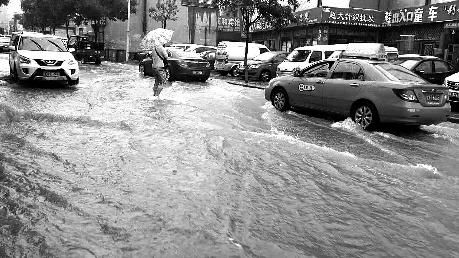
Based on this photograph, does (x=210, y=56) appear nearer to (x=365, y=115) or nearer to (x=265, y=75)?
(x=265, y=75)

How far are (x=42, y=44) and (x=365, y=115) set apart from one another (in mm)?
10626

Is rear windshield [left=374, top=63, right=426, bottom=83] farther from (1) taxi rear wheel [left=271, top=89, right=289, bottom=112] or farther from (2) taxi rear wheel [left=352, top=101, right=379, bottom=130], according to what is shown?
(1) taxi rear wheel [left=271, top=89, right=289, bottom=112]

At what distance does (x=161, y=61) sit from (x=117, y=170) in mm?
7467

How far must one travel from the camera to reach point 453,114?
41.5 ft

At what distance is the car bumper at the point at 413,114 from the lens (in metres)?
8.80

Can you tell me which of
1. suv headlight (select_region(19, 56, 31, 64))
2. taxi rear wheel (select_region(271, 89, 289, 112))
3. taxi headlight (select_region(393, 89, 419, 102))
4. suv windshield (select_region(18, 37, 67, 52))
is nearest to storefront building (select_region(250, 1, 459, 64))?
taxi rear wheel (select_region(271, 89, 289, 112))

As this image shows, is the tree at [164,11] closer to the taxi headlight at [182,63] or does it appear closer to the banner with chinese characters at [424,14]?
the banner with chinese characters at [424,14]

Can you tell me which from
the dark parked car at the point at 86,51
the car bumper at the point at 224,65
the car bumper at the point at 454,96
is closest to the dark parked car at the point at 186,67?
the car bumper at the point at 224,65

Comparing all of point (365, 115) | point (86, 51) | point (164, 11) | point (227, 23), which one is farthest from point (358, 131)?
point (227, 23)

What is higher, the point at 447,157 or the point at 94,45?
the point at 94,45

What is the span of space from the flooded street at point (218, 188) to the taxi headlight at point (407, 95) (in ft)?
2.69

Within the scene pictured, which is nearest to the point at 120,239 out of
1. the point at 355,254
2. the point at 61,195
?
the point at 61,195

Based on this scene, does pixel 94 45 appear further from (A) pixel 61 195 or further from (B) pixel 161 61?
(A) pixel 61 195

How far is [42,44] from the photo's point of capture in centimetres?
1495
